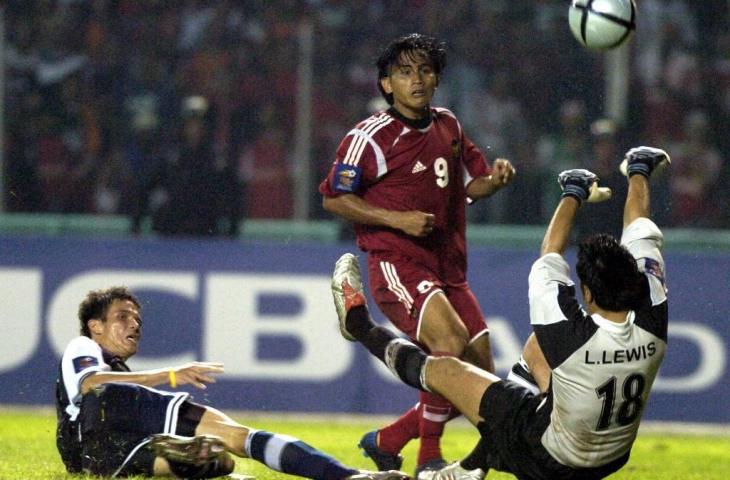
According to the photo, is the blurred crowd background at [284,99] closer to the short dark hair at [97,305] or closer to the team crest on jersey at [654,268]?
the short dark hair at [97,305]

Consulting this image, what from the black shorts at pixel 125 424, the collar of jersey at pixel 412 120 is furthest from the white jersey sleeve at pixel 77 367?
the collar of jersey at pixel 412 120

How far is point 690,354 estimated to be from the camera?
1179cm

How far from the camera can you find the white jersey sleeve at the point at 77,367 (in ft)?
23.2

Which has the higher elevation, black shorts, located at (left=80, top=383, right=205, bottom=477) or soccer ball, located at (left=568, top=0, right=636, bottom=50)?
soccer ball, located at (left=568, top=0, right=636, bottom=50)

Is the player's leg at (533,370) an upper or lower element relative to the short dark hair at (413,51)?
lower

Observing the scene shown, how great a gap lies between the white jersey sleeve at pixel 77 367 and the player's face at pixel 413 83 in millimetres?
2133

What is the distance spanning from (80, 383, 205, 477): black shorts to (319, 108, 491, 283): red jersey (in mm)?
1567

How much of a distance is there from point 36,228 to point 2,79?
4.45 feet

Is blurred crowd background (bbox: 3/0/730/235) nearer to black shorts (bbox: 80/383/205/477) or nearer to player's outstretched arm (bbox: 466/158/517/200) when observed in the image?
player's outstretched arm (bbox: 466/158/517/200)

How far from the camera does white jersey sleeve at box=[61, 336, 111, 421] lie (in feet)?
23.2

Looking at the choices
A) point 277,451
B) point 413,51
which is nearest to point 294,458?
point 277,451

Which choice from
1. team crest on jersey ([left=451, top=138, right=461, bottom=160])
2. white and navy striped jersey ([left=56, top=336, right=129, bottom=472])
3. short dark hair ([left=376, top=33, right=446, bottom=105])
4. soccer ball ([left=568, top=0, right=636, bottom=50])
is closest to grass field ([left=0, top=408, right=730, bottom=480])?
white and navy striped jersey ([left=56, top=336, right=129, bottom=472])

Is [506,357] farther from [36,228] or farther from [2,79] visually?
[2,79]

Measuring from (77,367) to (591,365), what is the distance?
255 cm
